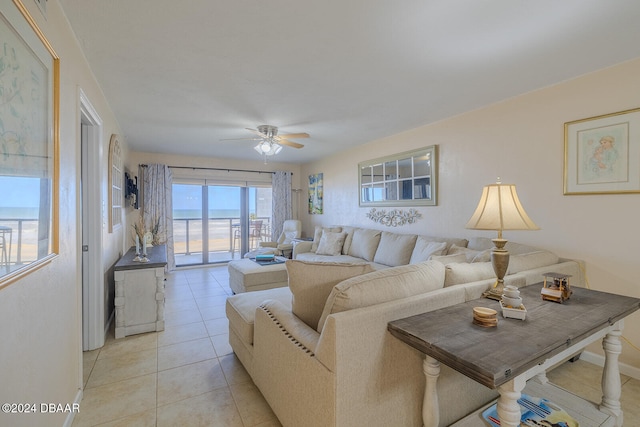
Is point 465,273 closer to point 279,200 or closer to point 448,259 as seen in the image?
point 448,259

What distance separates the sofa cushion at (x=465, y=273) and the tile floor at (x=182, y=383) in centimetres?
112

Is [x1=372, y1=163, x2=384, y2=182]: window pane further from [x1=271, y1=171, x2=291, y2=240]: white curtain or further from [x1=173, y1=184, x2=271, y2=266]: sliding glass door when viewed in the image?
[x1=173, y1=184, x2=271, y2=266]: sliding glass door

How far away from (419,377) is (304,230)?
5.60 m

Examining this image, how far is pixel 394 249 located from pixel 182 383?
108 inches

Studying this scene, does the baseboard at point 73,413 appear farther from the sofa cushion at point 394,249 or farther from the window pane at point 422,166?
the window pane at point 422,166

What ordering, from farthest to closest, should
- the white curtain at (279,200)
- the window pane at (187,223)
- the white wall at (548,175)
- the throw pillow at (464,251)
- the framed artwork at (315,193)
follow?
the white curtain at (279,200)
the framed artwork at (315,193)
the window pane at (187,223)
the throw pillow at (464,251)
the white wall at (548,175)

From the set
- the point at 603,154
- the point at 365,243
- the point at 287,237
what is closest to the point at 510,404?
the point at 603,154

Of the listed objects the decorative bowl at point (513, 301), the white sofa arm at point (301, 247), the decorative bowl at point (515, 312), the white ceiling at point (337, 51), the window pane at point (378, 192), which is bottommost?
the white sofa arm at point (301, 247)

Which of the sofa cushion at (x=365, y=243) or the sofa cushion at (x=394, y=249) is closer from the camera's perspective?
the sofa cushion at (x=394, y=249)

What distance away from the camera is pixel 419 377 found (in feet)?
4.75

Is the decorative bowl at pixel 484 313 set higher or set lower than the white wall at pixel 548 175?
lower

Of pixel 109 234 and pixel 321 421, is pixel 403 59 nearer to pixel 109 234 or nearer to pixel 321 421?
→ pixel 321 421

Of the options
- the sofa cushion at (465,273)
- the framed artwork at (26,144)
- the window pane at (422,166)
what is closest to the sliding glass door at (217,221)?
the window pane at (422,166)

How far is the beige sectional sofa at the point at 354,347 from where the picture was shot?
123 cm
